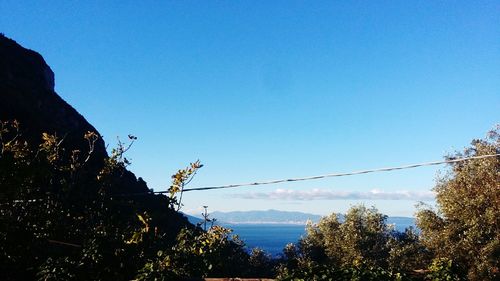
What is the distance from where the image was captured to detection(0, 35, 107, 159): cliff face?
206 ft

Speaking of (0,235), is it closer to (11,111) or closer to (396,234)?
(396,234)

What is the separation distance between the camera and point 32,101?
6944 cm

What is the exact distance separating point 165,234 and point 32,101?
65.1 meters

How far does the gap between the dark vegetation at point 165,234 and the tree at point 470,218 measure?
2.8 inches

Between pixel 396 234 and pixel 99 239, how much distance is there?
40150 millimetres

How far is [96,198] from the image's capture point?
2180 centimetres

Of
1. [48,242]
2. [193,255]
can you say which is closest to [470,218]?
[193,255]

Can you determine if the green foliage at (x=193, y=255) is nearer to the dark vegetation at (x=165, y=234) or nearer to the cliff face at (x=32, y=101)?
the dark vegetation at (x=165, y=234)

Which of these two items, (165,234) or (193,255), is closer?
(193,255)

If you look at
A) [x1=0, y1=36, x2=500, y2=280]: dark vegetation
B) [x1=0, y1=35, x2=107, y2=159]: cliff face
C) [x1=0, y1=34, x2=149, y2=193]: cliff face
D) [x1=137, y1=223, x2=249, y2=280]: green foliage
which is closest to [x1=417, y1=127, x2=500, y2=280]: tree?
[x1=0, y1=36, x2=500, y2=280]: dark vegetation

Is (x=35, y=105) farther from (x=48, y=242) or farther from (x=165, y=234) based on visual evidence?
(x=165, y=234)

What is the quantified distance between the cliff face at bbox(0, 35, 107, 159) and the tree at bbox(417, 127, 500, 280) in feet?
178

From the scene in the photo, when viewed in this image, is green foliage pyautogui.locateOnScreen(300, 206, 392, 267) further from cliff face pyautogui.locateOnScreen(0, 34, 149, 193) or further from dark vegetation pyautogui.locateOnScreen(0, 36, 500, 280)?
cliff face pyautogui.locateOnScreen(0, 34, 149, 193)

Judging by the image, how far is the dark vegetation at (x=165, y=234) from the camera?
1324 centimetres
